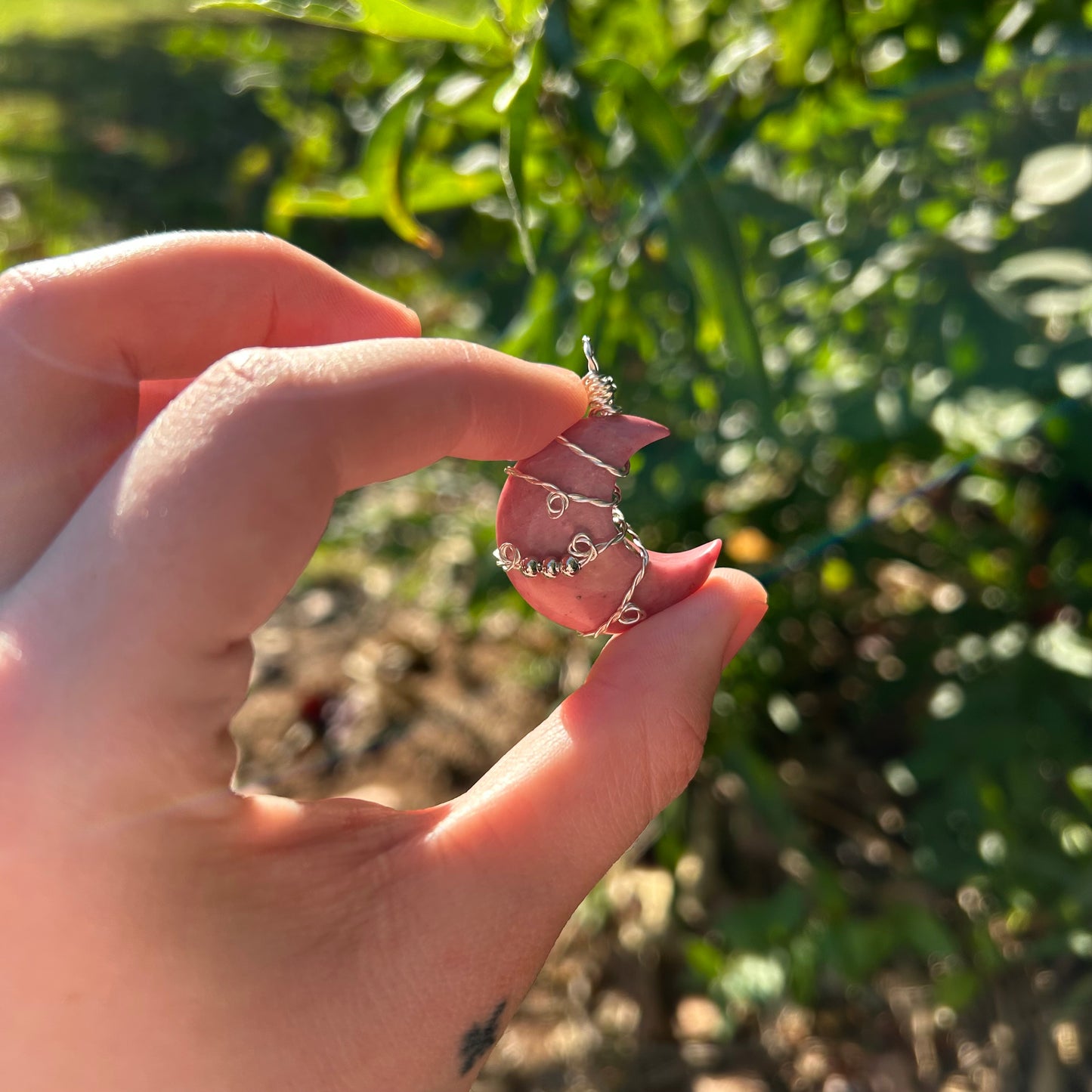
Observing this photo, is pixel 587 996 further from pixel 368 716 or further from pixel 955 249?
pixel 955 249

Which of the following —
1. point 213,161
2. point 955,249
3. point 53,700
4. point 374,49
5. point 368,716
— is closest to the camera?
point 53,700

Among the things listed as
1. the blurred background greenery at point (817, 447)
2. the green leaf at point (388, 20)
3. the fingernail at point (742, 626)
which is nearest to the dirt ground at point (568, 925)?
the blurred background greenery at point (817, 447)

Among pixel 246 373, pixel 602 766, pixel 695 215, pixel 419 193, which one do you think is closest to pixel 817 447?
pixel 695 215

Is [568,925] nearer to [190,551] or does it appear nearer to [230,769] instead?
[230,769]

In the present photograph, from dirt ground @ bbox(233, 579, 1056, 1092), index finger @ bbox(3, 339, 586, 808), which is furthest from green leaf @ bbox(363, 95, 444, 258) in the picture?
dirt ground @ bbox(233, 579, 1056, 1092)

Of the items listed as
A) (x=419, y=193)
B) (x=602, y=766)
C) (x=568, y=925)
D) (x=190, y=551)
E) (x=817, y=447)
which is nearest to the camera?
(x=190, y=551)

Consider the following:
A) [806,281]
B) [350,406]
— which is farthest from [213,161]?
[350,406]

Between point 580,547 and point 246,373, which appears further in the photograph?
point 580,547
